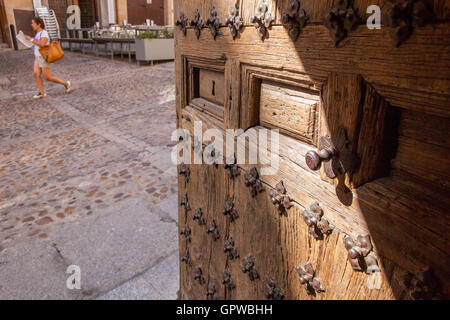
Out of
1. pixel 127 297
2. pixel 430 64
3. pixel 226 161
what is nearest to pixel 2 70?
pixel 127 297

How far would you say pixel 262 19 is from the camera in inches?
39.3

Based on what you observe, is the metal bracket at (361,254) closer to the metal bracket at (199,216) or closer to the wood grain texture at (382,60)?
the wood grain texture at (382,60)

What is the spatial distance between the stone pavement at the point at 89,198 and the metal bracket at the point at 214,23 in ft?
5.60

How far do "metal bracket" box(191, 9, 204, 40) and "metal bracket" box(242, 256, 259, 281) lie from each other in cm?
95

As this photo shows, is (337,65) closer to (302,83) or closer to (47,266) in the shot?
(302,83)

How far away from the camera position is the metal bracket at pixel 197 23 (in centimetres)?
132

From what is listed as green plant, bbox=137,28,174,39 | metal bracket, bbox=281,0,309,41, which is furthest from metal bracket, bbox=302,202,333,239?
green plant, bbox=137,28,174,39

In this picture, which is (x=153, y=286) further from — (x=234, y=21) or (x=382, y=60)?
(x=382, y=60)

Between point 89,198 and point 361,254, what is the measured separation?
10.3ft

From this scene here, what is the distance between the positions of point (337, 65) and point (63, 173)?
4.01m

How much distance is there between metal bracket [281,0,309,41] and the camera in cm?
87

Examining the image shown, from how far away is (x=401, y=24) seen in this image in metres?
0.65

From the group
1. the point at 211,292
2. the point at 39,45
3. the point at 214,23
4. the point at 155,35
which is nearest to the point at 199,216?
the point at 211,292
